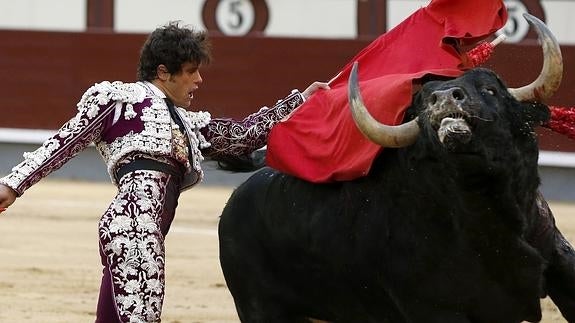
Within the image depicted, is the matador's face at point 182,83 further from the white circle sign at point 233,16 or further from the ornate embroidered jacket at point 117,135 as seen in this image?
the white circle sign at point 233,16

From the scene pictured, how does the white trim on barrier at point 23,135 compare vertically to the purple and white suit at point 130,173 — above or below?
below

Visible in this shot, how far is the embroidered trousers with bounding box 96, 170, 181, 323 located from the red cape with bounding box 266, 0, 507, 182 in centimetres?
49

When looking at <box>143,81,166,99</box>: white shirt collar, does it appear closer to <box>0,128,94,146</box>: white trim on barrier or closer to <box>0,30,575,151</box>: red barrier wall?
<box>0,30,575,151</box>: red barrier wall

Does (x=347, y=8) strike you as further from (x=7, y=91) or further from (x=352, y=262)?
(x=352, y=262)

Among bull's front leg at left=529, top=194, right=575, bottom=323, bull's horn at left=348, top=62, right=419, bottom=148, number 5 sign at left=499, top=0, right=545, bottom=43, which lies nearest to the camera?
bull's horn at left=348, top=62, right=419, bottom=148

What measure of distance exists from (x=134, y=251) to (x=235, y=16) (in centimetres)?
836

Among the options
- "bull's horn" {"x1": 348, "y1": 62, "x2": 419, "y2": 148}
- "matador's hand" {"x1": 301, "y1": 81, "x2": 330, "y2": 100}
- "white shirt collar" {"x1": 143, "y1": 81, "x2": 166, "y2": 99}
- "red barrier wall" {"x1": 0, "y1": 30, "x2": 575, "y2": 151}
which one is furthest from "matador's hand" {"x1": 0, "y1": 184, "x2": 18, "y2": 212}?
"red barrier wall" {"x1": 0, "y1": 30, "x2": 575, "y2": 151}

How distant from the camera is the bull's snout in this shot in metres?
3.51

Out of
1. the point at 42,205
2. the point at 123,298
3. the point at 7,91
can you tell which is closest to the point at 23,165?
the point at 123,298

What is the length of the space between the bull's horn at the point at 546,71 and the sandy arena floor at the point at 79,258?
1926 millimetres

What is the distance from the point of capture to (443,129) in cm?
346

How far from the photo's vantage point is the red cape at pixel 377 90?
3.91m

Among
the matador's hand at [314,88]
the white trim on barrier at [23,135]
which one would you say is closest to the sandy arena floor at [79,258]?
the white trim on barrier at [23,135]

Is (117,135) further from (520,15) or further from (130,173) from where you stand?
(520,15)
